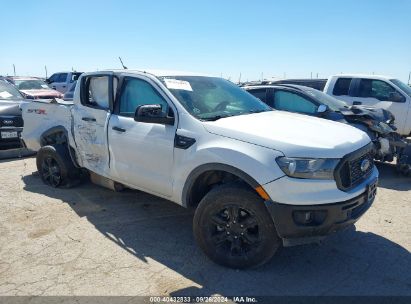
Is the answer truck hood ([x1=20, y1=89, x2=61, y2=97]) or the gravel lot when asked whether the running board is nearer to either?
the gravel lot

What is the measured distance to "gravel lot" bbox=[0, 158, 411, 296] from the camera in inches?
124

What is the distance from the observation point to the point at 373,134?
21.1 ft

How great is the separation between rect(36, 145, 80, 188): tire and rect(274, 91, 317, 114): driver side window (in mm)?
4114

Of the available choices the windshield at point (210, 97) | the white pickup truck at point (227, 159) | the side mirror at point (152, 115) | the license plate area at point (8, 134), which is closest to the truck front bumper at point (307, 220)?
the white pickup truck at point (227, 159)

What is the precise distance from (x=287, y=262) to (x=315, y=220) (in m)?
0.75

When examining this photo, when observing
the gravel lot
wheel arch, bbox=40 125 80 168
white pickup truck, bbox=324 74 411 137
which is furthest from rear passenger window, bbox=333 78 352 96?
wheel arch, bbox=40 125 80 168

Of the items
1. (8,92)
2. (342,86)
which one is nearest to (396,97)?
(342,86)

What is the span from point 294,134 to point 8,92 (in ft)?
27.2

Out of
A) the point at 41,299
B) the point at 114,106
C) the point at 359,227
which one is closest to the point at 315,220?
the point at 359,227

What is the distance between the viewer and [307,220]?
3.03 m

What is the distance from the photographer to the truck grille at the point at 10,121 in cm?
757

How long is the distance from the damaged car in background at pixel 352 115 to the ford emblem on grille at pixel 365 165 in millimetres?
2853

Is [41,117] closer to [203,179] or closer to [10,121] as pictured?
[10,121]

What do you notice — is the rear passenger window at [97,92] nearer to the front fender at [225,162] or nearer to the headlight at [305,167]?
the front fender at [225,162]
